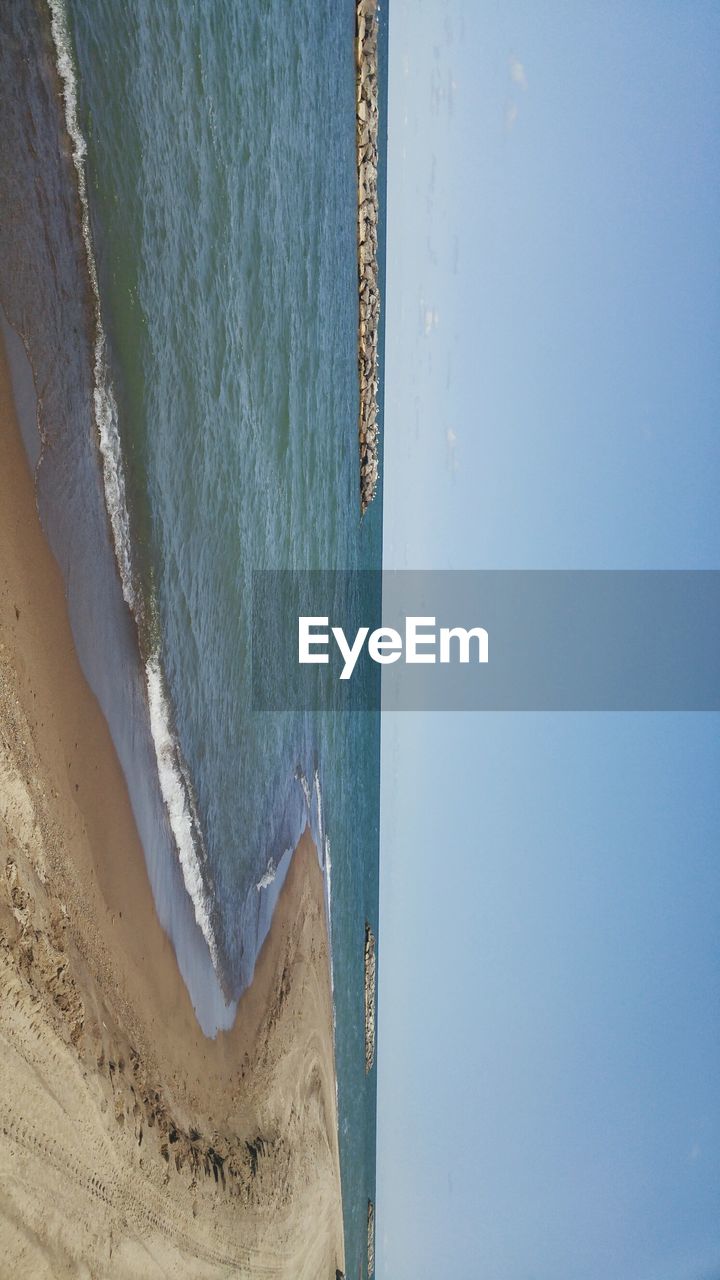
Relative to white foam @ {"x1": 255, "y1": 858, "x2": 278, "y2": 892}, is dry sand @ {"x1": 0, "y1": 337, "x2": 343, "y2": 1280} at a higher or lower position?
higher

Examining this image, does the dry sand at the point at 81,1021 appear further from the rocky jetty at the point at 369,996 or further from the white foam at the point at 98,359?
the rocky jetty at the point at 369,996

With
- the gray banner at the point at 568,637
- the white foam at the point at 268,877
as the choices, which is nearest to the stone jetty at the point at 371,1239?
the gray banner at the point at 568,637

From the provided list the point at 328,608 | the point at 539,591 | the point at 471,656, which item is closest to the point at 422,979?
the point at 471,656

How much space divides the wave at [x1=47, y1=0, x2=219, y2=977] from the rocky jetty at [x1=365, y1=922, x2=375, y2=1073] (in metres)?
6.90

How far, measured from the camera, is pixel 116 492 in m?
3.00

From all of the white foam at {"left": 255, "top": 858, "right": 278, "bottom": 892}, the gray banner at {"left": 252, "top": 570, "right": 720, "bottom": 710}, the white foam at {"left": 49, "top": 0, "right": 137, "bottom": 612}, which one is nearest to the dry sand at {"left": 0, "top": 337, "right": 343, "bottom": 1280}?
the white foam at {"left": 49, "top": 0, "right": 137, "bottom": 612}

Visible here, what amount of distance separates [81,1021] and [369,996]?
27.6 ft

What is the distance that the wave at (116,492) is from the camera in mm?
2857

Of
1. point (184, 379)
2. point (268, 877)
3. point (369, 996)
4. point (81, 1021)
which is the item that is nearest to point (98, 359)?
point (184, 379)

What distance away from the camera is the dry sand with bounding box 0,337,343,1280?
209cm

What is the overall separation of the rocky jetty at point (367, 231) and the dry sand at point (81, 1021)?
734 cm

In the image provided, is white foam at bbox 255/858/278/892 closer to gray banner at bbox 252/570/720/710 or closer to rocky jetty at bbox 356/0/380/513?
gray banner at bbox 252/570/720/710

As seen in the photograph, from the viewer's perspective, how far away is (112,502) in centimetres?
295

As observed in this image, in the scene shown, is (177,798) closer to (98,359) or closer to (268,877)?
(98,359)
